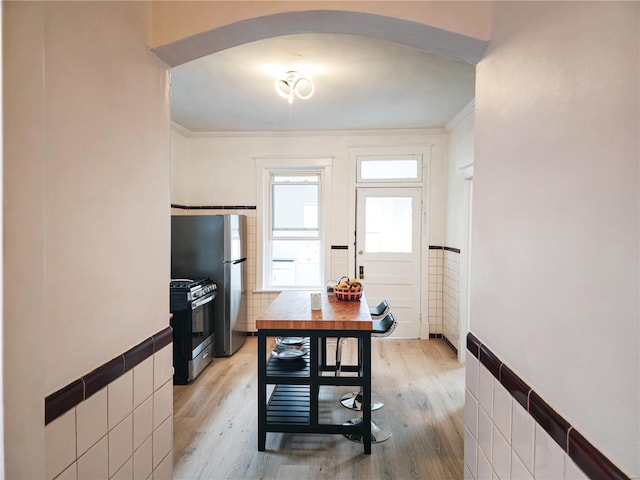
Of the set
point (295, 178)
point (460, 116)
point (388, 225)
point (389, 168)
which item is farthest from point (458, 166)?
point (295, 178)

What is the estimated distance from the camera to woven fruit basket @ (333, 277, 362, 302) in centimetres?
314

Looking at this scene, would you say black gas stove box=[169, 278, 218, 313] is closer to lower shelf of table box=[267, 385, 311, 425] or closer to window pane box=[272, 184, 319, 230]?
lower shelf of table box=[267, 385, 311, 425]

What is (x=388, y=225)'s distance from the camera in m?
5.05

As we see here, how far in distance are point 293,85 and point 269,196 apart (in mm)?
2024

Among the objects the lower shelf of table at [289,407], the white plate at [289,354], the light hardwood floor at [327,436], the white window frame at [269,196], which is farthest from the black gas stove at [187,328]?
the white window frame at [269,196]

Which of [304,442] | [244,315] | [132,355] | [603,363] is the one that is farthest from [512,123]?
[244,315]

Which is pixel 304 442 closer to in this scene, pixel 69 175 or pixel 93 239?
pixel 93 239

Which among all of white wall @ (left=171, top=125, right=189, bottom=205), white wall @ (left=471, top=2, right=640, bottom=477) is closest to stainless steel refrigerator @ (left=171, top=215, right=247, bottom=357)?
white wall @ (left=171, top=125, right=189, bottom=205)

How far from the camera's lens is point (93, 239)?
1139 mm

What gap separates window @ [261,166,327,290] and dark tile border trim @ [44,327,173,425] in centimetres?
368

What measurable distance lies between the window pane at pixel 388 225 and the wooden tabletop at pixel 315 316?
6.83ft

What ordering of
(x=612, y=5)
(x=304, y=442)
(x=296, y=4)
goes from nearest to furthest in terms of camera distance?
(x=612, y=5) → (x=296, y=4) → (x=304, y=442)

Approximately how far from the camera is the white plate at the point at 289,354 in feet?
9.14

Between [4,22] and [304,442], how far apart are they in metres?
2.63
